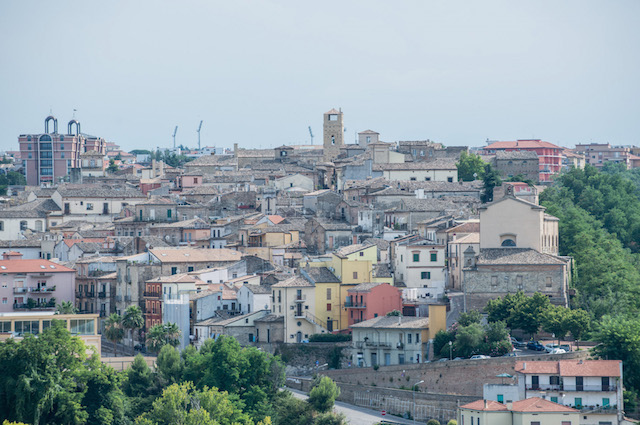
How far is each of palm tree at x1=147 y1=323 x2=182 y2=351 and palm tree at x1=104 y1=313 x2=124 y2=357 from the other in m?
1.95

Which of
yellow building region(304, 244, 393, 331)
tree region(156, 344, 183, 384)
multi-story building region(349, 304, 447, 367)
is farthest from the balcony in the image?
tree region(156, 344, 183, 384)

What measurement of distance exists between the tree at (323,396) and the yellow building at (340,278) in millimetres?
10191

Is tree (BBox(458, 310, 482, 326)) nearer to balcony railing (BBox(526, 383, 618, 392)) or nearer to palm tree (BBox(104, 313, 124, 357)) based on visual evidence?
balcony railing (BBox(526, 383, 618, 392))

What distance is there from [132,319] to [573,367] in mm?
27974

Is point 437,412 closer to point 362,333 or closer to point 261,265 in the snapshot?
point 362,333

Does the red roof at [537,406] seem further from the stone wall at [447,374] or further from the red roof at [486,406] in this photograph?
the stone wall at [447,374]

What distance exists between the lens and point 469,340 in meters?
67.4

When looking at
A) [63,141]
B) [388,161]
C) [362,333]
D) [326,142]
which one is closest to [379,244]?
[362,333]

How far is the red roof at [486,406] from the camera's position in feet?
196

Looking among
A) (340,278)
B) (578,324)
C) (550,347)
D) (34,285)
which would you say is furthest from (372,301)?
(34,285)

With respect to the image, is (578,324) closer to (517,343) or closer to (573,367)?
(517,343)

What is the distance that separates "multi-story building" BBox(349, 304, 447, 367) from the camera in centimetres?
7069

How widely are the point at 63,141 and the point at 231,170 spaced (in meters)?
40.7

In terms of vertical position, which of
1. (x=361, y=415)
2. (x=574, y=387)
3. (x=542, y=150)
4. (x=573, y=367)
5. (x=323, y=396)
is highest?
(x=542, y=150)
